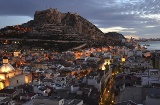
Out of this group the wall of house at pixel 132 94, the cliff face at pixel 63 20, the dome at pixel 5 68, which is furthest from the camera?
the cliff face at pixel 63 20

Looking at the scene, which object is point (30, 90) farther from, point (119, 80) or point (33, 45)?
point (33, 45)

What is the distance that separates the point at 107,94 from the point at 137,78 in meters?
4.73

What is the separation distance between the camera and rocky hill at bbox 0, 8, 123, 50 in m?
128

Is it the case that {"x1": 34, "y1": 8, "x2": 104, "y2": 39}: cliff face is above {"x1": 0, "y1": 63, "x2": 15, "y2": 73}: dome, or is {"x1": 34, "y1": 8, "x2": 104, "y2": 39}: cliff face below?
above

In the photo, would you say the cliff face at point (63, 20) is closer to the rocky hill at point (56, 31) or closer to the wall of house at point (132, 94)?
the rocky hill at point (56, 31)

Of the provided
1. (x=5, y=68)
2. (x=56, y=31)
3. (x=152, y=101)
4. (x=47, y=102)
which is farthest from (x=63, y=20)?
(x=152, y=101)

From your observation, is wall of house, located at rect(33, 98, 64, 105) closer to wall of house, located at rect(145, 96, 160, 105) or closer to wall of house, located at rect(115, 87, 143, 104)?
wall of house, located at rect(115, 87, 143, 104)

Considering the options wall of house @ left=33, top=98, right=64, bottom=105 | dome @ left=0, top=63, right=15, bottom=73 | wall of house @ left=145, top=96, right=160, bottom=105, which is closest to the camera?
wall of house @ left=145, top=96, right=160, bottom=105

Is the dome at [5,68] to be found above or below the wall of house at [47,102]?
above

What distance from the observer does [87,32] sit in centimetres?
17425

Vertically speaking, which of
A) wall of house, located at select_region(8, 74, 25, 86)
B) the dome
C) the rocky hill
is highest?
the rocky hill

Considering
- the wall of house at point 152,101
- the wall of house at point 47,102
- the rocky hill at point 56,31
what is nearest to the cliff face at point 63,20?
the rocky hill at point 56,31

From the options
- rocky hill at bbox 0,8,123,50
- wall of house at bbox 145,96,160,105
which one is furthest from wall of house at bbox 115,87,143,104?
rocky hill at bbox 0,8,123,50

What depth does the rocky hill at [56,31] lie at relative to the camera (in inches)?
5027
